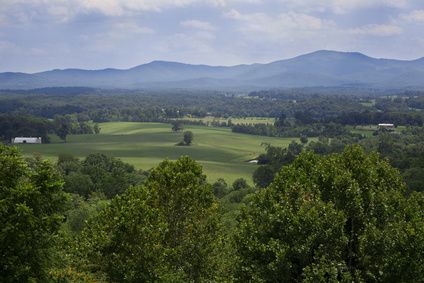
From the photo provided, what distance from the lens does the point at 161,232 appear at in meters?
25.3

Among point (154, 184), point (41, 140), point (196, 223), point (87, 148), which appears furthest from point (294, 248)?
point (41, 140)

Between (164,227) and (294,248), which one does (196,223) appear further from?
(294,248)

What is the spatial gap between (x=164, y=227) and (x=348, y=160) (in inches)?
420

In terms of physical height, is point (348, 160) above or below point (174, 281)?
above

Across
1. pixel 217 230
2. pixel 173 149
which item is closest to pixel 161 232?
pixel 217 230

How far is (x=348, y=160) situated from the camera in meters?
27.2

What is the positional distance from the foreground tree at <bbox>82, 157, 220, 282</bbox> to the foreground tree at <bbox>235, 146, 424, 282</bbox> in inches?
120

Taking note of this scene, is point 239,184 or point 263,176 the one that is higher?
point 263,176

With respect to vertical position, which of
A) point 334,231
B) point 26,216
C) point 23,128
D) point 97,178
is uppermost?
point 26,216

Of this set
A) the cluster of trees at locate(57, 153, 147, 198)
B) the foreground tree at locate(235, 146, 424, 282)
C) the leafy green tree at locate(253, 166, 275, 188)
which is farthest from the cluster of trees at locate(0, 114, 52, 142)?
the foreground tree at locate(235, 146, 424, 282)

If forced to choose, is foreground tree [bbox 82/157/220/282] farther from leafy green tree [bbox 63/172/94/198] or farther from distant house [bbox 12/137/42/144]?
distant house [bbox 12/137/42/144]

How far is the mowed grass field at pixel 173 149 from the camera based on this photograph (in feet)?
442

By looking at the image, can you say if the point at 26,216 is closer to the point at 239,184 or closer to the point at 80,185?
the point at 80,185

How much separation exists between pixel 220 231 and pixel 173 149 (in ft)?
436
